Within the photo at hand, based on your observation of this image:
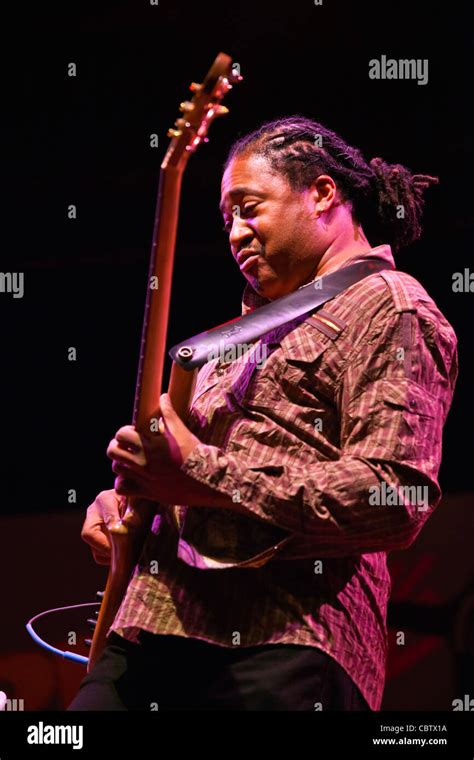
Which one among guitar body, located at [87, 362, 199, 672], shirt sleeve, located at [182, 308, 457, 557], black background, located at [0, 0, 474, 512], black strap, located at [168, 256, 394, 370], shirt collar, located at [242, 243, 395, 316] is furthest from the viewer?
black background, located at [0, 0, 474, 512]

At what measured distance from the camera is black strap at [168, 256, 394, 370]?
1.69 meters

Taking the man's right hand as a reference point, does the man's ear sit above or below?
above

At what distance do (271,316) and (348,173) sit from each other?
523 mm

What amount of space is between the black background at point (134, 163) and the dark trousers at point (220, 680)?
6.40ft

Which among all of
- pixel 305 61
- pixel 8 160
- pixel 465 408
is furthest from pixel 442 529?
pixel 8 160

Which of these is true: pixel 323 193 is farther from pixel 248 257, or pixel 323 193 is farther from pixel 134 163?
pixel 134 163

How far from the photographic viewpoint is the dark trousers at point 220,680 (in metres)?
1.59

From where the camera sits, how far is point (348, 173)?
2.15 metres

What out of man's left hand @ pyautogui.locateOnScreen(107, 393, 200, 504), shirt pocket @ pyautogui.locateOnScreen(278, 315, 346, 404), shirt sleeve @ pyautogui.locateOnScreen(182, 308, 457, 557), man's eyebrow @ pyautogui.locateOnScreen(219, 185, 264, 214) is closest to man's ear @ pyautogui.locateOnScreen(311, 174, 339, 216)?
man's eyebrow @ pyautogui.locateOnScreen(219, 185, 264, 214)

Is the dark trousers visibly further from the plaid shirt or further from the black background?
the black background

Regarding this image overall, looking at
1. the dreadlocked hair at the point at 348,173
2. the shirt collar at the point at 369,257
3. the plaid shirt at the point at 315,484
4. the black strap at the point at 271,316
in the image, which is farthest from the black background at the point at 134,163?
the plaid shirt at the point at 315,484

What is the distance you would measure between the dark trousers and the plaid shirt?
0.02 metres

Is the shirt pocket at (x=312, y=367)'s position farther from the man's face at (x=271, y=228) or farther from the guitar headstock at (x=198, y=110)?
the guitar headstock at (x=198, y=110)

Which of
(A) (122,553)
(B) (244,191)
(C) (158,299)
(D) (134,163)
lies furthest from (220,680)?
(D) (134,163)
